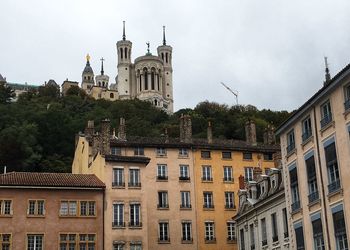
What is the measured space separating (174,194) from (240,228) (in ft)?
35.9

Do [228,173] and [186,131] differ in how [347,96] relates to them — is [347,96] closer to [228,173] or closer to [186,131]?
[228,173]

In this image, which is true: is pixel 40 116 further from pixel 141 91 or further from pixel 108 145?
pixel 141 91

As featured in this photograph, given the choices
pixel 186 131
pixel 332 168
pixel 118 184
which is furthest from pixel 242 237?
pixel 332 168

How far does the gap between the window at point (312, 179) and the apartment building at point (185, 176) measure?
18985mm

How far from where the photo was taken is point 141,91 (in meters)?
186

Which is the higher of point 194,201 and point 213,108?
point 213,108

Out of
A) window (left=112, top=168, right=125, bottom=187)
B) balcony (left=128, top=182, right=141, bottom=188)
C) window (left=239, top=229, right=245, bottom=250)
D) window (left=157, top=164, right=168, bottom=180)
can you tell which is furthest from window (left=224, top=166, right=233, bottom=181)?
window (left=112, top=168, right=125, bottom=187)

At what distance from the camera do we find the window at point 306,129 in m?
34.8

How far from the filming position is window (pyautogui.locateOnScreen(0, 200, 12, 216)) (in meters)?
45.9

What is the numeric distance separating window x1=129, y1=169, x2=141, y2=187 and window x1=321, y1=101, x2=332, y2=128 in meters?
20.8

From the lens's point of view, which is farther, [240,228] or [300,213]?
[240,228]

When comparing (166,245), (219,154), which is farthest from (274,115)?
(166,245)

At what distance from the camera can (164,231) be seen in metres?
54.7

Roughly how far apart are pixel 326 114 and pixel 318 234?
21.3ft
